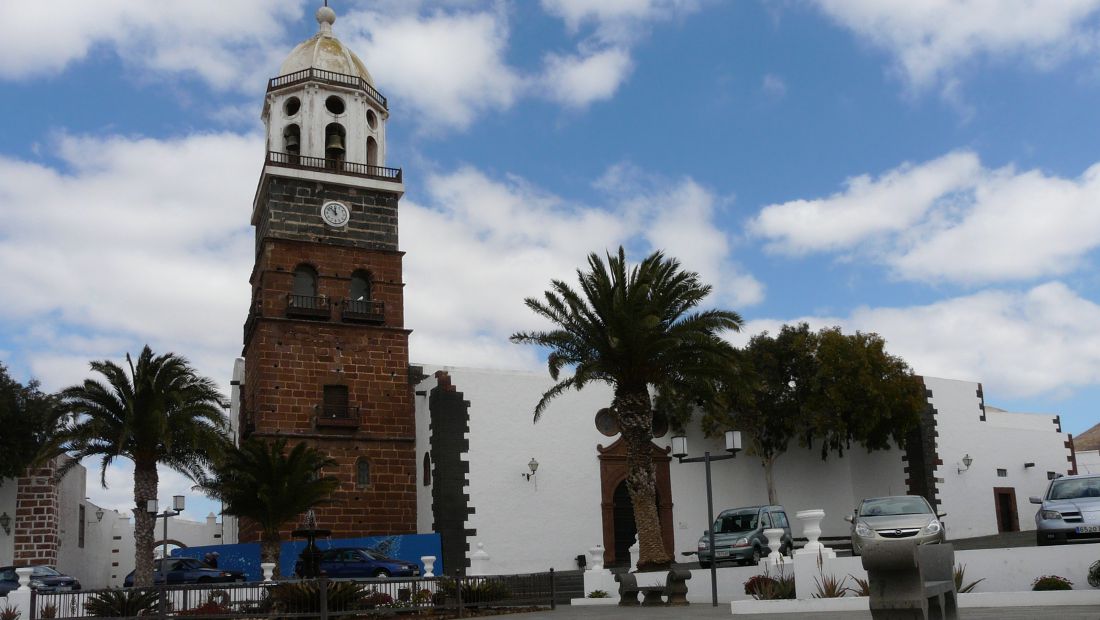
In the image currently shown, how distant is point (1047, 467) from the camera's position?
39.6m

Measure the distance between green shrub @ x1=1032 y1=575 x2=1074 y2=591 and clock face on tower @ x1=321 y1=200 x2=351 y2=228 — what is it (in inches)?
935

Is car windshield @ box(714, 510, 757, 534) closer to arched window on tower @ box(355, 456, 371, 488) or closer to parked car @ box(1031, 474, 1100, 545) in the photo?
parked car @ box(1031, 474, 1100, 545)

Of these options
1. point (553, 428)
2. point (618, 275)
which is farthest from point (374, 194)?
point (618, 275)

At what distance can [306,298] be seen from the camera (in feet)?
110

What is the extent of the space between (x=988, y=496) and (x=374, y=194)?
933 inches

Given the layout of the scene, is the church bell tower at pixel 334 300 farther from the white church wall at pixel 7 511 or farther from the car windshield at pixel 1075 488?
the car windshield at pixel 1075 488

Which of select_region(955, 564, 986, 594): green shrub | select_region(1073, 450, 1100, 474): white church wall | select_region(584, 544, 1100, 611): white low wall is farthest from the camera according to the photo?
select_region(1073, 450, 1100, 474): white church wall

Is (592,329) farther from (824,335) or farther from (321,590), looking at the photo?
(824,335)

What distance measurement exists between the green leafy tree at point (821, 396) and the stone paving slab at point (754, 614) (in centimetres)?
1487

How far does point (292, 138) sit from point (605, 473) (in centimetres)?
1505

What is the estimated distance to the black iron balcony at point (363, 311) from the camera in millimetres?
33844

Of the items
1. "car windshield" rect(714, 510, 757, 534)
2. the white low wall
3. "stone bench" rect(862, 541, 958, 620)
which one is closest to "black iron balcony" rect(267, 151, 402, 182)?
"car windshield" rect(714, 510, 757, 534)

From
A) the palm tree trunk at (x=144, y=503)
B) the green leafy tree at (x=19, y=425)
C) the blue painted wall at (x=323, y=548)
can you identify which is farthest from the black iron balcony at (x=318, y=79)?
the blue painted wall at (x=323, y=548)

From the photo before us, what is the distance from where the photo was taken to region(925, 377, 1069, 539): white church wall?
37.1m
